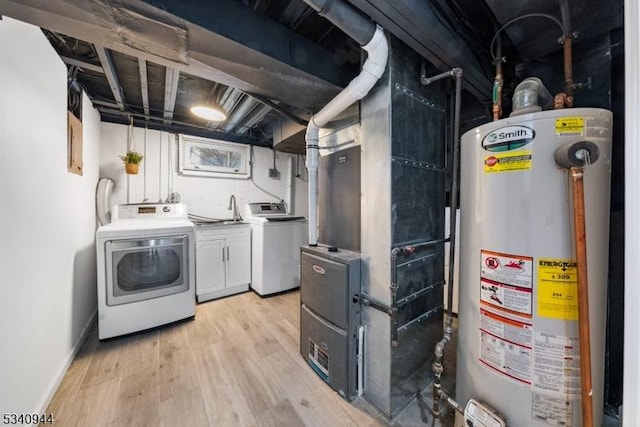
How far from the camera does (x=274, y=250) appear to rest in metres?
3.08

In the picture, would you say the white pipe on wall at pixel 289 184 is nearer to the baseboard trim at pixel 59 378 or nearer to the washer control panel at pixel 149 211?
the washer control panel at pixel 149 211

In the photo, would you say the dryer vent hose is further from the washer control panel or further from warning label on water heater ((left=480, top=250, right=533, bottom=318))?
warning label on water heater ((left=480, top=250, right=533, bottom=318))

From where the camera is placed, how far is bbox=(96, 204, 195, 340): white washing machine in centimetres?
204

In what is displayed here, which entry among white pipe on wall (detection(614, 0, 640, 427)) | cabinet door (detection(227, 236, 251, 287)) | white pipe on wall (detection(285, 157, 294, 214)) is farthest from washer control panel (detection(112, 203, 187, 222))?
Answer: white pipe on wall (detection(614, 0, 640, 427))

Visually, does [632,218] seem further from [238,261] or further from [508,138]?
[238,261]

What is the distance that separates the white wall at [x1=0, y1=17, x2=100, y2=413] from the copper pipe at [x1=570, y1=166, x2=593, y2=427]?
2.31 meters

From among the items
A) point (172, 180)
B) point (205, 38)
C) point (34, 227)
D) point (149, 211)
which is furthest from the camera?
point (172, 180)

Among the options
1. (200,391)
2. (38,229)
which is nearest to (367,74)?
(38,229)

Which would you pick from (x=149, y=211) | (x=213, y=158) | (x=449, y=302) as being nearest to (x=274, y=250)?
(x=149, y=211)

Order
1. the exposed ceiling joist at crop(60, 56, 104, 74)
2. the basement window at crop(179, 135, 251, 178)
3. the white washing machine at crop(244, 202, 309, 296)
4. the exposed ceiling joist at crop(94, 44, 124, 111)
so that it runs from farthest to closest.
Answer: the basement window at crop(179, 135, 251, 178) → the white washing machine at crop(244, 202, 309, 296) → the exposed ceiling joist at crop(60, 56, 104, 74) → the exposed ceiling joist at crop(94, 44, 124, 111)

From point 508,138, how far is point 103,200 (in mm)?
3575

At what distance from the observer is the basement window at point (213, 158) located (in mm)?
3227

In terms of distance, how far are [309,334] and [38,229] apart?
71.2 inches

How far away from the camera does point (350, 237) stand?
5.48 feet
